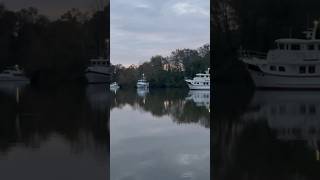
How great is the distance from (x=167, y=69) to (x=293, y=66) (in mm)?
30795

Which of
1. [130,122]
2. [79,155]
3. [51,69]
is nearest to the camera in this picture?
[79,155]

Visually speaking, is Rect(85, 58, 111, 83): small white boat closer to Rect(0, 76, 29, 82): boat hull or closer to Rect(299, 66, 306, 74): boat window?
Rect(0, 76, 29, 82): boat hull

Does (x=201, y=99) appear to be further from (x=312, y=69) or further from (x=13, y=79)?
(x=13, y=79)

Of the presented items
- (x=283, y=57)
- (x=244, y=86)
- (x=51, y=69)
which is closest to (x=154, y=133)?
(x=283, y=57)

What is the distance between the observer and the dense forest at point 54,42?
31766 mm

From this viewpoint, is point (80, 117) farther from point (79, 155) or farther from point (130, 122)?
point (79, 155)

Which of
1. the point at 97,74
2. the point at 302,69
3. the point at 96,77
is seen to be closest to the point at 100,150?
the point at 302,69

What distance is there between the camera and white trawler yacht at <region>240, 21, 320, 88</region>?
23992 mm

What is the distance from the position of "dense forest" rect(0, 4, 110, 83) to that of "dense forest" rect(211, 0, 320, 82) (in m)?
7.38

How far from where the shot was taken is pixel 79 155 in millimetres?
5285

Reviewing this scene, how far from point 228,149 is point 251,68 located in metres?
20.3

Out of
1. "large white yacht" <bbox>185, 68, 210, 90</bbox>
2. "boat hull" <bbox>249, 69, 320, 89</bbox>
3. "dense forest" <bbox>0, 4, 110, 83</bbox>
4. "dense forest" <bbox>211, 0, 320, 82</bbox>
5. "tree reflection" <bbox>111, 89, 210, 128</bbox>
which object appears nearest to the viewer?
"tree reflection" <bbox>111, 89, 210, 128</bbox>

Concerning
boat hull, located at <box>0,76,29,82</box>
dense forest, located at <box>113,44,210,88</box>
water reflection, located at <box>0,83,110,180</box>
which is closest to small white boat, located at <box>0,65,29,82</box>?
boat hull, located at <box>0,76,29,82</box>

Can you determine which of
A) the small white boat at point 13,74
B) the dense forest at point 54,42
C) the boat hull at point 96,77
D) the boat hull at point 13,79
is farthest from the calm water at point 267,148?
the small white boat at point 13,74
